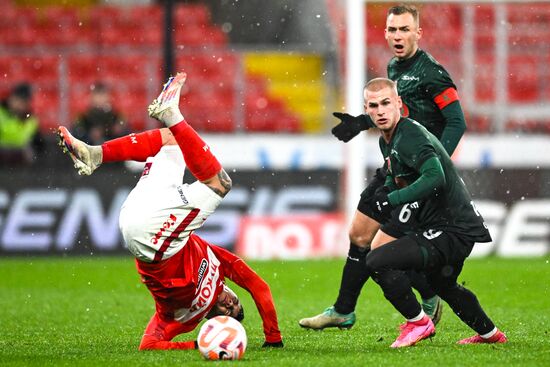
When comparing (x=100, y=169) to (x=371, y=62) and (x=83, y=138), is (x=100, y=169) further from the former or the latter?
(x=371, y=62)

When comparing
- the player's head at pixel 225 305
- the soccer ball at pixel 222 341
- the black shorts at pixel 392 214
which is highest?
the black shorts at pixel 392 214

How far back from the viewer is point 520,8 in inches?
625

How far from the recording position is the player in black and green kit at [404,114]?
281 inches

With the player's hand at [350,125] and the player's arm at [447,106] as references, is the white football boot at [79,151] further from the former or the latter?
the player's arm at [447,106]

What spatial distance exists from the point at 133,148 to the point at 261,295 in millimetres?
1161

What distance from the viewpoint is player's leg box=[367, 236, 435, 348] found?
20.7 ft

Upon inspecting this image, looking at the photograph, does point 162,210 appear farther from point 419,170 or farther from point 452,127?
point 452,127

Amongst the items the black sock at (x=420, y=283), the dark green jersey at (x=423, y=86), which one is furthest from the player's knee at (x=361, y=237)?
the dark green jersey at (x=423, y=86)

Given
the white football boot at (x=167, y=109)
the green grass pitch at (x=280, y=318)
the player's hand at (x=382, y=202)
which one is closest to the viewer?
the green grass pitch at (x=280, y=318)

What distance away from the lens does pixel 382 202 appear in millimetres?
6820

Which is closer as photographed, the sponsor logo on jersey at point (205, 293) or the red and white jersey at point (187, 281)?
the red and white jersey at point (187, 281)

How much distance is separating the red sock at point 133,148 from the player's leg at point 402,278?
144cm

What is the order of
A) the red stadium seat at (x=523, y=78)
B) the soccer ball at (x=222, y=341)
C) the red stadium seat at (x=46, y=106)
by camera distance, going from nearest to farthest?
the soccer ball at (x=222, y=341)
the red stadium seat at (x=46, y=106)
the red stadium seat at (x=523, y=78)

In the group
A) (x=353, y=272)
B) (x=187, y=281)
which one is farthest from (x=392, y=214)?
(x=187, y=281)
